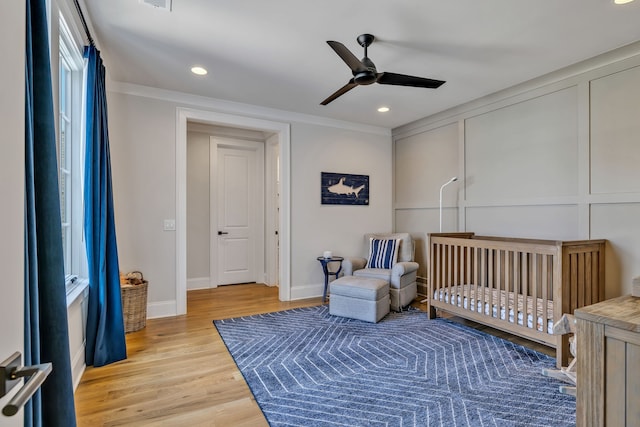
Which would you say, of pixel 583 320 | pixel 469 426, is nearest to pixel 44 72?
pixel 583 320

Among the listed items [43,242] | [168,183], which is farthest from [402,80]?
[168,183]

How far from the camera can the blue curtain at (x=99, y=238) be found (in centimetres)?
237

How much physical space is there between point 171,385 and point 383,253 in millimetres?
2891

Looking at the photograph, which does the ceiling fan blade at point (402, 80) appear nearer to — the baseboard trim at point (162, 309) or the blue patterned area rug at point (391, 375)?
the blue patterned area rug at point (391, 375)

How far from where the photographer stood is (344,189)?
4793 mm

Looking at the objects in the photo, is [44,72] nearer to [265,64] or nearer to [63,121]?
[63,121]

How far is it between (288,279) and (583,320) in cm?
360

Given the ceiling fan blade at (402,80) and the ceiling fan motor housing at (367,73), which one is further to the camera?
the ceiling fan blade at (402,80)

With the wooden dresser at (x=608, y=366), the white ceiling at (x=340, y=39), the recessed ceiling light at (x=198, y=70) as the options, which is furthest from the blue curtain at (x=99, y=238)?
the wooden dresser at (x=608, y=366)

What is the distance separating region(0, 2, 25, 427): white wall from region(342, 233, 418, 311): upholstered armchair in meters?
3.55

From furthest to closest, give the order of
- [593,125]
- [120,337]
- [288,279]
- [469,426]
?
[288,279] → [593,125] → [120,337] → [469,426]

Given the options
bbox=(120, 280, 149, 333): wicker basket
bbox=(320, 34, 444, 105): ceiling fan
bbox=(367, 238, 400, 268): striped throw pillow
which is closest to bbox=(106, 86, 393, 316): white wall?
bbox=(120, 280, 149, 333): wicker basket

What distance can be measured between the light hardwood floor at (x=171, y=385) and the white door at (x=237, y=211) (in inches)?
73.2

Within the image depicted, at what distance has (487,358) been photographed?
102 inches
